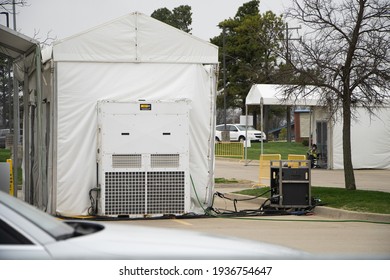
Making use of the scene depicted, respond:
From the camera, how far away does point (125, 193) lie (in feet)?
53.9

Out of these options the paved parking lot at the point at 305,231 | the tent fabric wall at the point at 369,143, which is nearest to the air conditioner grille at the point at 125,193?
the paved parking lot at the point at 305,231

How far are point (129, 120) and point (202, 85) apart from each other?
1990 mm

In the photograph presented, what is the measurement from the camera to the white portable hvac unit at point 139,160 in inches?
645

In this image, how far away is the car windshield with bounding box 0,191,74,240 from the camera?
5.35m

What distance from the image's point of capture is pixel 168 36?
1730cm

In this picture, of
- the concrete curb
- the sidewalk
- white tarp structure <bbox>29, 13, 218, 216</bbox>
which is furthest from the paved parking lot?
the sidewalk

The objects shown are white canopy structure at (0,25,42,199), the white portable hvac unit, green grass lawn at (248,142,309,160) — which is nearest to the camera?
white canopy structure at (0,25,42,199)

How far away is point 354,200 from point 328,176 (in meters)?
13.1

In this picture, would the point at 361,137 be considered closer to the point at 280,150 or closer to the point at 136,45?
Result: the point at 280,150

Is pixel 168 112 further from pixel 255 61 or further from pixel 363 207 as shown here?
pixel 255 61

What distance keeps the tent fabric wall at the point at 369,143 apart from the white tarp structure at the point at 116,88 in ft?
62.6

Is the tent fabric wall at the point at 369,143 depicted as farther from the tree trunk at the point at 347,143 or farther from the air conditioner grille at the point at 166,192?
the air conditioner grille at the point at 166,192

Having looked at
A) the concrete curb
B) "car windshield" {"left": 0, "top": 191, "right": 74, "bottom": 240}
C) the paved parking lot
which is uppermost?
"car windshield" {"left": 0, "top": 191, "right": 74, "bottom": 240}

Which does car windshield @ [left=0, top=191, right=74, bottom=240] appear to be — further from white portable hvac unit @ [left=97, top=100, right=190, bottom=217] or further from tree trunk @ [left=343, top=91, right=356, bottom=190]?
tree trunk @ [left=343, top=91, right=356, bottom=190]
